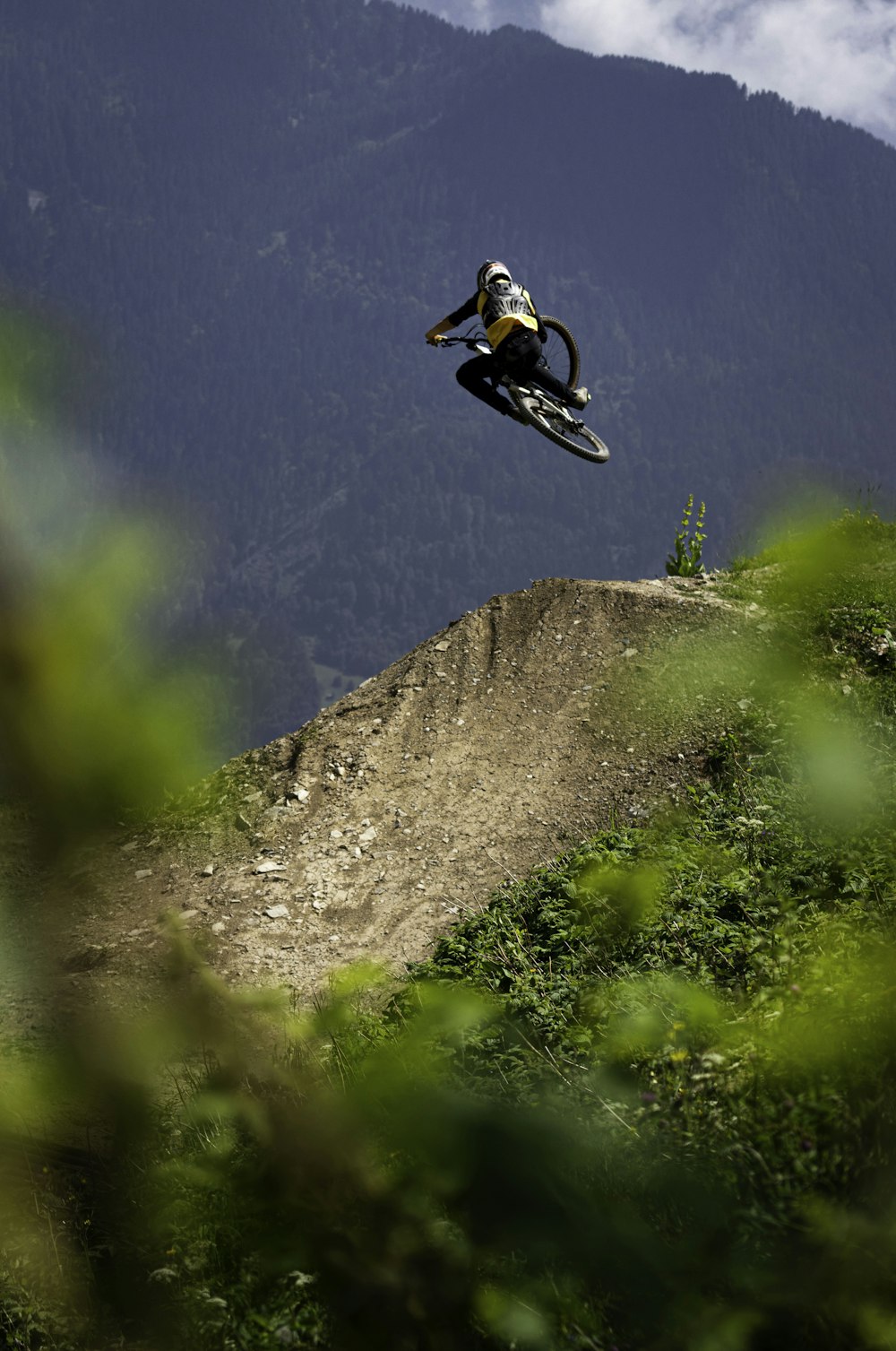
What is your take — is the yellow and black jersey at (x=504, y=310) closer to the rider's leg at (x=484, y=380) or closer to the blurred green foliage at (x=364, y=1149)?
the rider's leg at (x=484, y=380)

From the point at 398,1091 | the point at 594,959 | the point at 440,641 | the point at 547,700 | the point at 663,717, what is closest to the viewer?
the point at 398,1091

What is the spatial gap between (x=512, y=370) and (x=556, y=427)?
0.95m

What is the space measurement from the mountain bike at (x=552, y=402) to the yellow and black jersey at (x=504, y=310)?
0.30 m

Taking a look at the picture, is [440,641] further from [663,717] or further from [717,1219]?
[717,1219]

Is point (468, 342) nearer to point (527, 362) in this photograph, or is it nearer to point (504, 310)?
point (504, 310)

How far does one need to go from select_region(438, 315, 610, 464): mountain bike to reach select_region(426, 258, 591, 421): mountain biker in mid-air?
87 millimetres

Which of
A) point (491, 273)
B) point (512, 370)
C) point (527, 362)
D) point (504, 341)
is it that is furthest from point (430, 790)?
point (491, 273)

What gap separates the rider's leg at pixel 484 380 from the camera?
382 inches

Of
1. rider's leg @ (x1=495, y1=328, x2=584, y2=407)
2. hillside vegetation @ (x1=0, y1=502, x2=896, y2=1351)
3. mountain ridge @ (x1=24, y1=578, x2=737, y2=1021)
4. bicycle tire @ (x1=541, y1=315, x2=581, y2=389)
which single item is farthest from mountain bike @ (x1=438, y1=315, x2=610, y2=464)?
hillside vegetation @ (x1=0, y1=502, x2=896, y2=1351)

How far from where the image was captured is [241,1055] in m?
1.15

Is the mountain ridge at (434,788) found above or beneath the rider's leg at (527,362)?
beneath

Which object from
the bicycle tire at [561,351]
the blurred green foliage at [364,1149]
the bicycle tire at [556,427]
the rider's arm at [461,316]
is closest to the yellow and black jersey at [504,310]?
the rider's arm at [461,316]

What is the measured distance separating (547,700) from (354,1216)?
1155 cm

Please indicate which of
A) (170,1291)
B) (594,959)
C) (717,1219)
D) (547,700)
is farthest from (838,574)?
(547,700)
